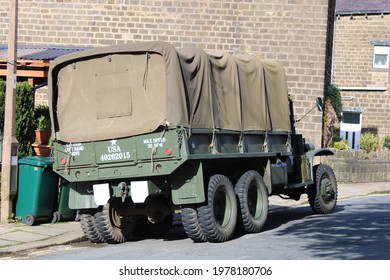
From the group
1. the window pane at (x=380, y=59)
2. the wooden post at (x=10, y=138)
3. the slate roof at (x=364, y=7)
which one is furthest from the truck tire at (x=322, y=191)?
the window pane at (x=380, y=59)

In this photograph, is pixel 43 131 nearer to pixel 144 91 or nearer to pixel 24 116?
pixel 24 116

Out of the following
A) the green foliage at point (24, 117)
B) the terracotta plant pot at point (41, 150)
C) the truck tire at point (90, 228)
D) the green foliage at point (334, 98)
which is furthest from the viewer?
the green foliage at point (334, 98)

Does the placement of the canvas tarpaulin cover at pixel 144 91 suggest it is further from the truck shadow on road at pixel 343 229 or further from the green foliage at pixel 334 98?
the green foliage at pixel 334 98

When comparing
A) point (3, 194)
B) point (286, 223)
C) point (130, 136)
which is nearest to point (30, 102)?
point (3, 194)

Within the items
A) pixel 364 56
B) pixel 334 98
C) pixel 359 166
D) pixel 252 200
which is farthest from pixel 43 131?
pixel 364 56

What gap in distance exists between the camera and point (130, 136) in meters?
11.1

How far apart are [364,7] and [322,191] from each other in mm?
22297

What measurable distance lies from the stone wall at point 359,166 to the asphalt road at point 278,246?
29.8ft

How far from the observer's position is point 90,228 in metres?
12.0

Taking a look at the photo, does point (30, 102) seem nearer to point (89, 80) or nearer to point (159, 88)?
point (89, 80)

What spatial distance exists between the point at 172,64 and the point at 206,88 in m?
0.92

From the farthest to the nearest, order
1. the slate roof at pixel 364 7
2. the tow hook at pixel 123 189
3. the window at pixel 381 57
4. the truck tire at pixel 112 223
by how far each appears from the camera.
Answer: the window at pixel 381 57, the slate roof at pixel 364 7, the truck tire at pixel 112 223, the tow hook at pixel 123 189

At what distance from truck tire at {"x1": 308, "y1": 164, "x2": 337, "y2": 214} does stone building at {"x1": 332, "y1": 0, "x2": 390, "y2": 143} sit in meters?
20.0

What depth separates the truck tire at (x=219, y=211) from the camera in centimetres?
1111
